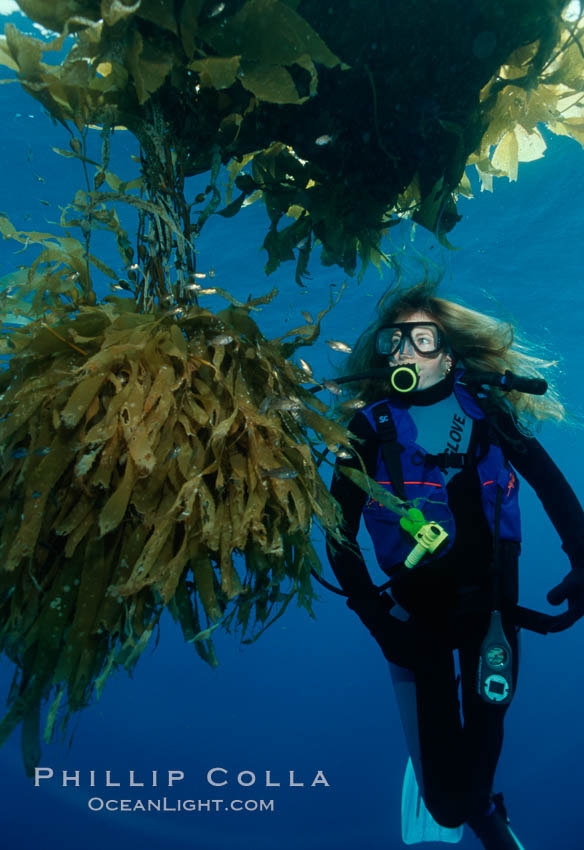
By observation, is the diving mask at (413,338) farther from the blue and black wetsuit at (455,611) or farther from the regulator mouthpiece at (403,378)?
the blue and black wetsuit at (455,611)

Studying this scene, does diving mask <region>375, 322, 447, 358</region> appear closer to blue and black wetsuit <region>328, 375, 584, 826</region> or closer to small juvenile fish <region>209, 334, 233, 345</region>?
blue and black wetsuit <region>328, 375, 584, 826</region>

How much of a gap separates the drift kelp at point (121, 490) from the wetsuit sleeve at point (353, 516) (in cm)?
83

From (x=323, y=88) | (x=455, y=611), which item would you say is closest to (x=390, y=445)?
(x=455, y=611)

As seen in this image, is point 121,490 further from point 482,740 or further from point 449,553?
point 482,740

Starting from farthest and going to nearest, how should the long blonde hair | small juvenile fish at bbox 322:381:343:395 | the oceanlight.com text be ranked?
1. the oceanlight.com text
2. the long blonde hair
3. small juvenile fish at bbox 322:381:343:395

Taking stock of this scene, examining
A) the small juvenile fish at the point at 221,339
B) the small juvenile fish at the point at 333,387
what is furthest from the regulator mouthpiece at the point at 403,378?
the small juvenile fish at the point at 221,339

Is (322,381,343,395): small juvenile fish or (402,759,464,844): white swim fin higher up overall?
(322,381,343,395): small juvenile fish

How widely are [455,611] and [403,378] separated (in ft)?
5.32

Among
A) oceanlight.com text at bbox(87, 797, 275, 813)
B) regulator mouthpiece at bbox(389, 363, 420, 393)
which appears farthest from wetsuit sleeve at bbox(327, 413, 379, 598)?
oceanlight.com text at bbox(87, 797, 275, 813)

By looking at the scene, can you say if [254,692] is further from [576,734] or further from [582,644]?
[582,644]

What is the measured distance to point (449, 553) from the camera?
337 cm

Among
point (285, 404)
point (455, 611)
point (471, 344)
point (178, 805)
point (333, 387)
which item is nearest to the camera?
point (285, 404)

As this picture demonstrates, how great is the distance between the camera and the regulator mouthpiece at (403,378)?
3398 mm

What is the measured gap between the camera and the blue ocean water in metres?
11.5
